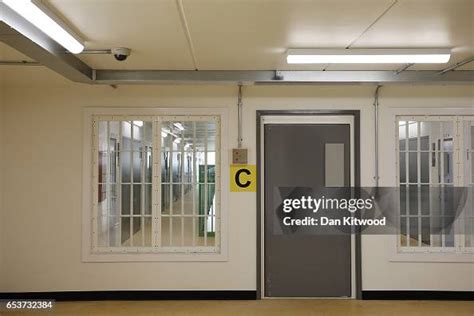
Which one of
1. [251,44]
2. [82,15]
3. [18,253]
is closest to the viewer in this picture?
[82,15]

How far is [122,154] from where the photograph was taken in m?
3.99

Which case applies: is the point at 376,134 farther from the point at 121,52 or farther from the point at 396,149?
the point at 121,52

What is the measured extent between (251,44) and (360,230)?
242cm

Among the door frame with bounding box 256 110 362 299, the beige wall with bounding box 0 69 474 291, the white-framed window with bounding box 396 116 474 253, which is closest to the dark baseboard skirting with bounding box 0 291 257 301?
the beige wall with bounding box 0 69 474 291

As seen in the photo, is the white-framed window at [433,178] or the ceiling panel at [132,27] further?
the white-framed window at [433,178]

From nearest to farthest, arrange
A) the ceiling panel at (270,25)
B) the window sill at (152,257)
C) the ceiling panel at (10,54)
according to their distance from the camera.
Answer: the ceiling panel at (270,25), the ceiling panel at (10,54), the window sill at (152,257)

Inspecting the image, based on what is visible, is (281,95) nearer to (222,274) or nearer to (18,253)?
(222,274)

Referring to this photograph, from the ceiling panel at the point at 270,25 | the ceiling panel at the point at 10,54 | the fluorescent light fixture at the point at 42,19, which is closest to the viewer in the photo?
the fluorescent light fixture at the point at 42,19

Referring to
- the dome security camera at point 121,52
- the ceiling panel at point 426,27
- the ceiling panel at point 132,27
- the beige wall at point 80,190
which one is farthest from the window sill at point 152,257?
the ceiling panel at point 426,27

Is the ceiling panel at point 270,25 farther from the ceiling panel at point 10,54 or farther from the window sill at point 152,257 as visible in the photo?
the window sill at point 152,257

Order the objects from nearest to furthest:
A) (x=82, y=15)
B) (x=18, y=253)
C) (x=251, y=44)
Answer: (x=82, y=15), (x=251, y=44), (x=18, y=253)

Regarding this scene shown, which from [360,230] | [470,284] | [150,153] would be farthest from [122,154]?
[470,284]

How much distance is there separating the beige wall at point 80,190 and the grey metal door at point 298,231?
0.20m

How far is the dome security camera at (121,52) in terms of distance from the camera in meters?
2.72
